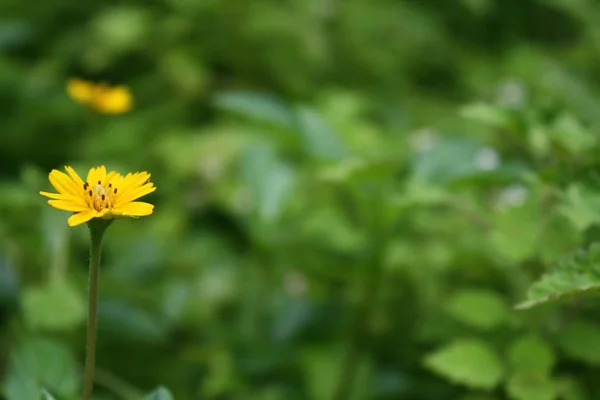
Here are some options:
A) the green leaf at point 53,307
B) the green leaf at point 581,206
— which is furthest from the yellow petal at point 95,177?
the green leaf at point 581,206

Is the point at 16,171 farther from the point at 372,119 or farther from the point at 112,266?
the point at 372,119

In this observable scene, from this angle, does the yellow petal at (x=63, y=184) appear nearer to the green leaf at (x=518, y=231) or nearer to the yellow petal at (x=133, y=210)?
the yellow petal at (x=133, y=210)

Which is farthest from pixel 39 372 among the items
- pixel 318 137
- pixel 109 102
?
pixel 318 137

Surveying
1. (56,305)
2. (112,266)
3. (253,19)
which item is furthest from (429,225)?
(253,19)

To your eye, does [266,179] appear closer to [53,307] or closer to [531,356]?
[53,307]

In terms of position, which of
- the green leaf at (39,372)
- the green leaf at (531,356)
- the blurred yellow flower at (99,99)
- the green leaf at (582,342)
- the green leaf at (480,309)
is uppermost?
the blurred yellow flower at (99,99)
